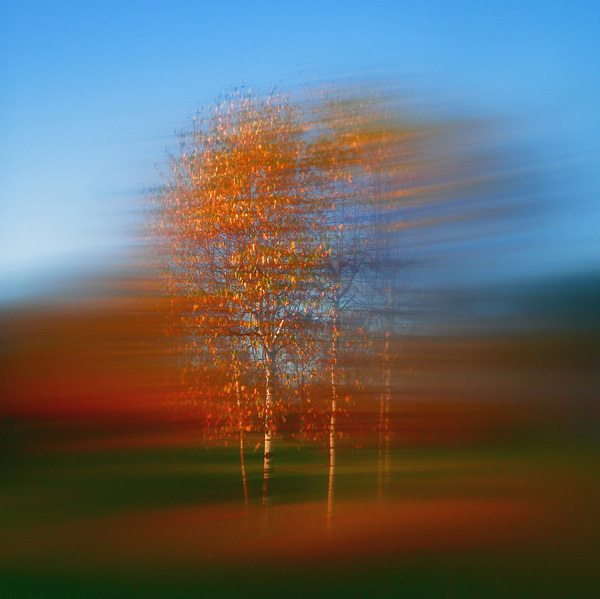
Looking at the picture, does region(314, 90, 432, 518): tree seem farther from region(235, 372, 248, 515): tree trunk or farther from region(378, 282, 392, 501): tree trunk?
region(235, 372, 248, 515): tree trunk

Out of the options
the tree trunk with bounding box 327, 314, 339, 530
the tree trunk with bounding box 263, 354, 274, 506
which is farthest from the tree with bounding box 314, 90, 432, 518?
the tree trunk with bounding box 263, 354, 274, 506

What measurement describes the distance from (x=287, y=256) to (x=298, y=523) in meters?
1.04

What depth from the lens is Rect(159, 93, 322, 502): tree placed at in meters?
2.19

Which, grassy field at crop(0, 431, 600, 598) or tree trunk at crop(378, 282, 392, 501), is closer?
grassy field at crop(0, 431, 600, 598)

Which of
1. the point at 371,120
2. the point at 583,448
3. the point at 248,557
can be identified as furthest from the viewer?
the point at 371,120

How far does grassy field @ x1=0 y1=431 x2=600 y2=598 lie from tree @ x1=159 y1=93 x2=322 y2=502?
208mm

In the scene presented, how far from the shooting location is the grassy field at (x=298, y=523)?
193 cm

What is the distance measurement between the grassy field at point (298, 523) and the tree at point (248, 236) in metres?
0.21

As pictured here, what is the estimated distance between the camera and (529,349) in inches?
78.0

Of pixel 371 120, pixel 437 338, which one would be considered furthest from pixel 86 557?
pixel 371 120

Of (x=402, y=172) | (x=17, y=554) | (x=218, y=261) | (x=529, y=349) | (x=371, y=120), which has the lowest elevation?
(x=17, y=554)

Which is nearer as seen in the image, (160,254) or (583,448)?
(583,448)

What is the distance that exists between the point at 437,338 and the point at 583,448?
2.07ft

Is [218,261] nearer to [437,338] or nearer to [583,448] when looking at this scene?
[437,338]
